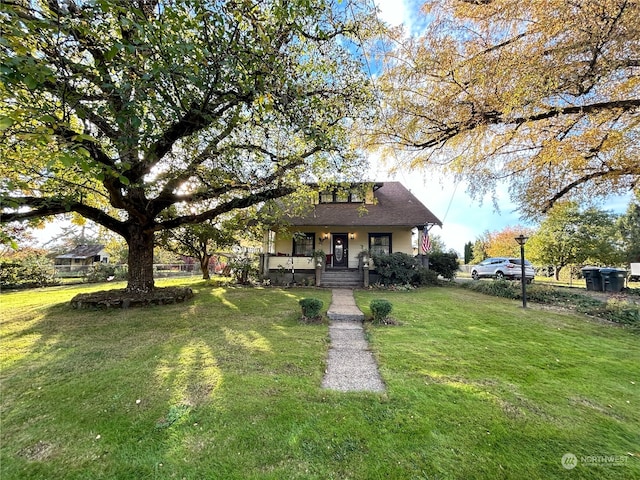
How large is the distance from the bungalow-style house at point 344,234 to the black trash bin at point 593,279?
788 cm

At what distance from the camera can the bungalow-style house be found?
1501 cm

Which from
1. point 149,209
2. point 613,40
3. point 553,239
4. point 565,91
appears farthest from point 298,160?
point 553,239

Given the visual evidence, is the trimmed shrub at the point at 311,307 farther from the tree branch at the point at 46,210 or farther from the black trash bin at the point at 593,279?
the black trash bin at the point at 593,279

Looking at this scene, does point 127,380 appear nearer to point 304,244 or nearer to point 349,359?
point 349,359

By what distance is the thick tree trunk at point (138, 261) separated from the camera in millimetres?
9648

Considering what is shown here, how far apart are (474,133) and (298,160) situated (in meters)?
4.75

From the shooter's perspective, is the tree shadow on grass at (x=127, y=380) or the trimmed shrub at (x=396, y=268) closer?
the tree shadow on grass at (x=127, y=380)

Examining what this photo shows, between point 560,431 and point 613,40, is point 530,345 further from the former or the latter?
point 613,40

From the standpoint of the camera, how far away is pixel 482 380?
12.7 feet

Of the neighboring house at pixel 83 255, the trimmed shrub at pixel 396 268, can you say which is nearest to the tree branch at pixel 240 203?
the trimmed shrub at pixel 396 268

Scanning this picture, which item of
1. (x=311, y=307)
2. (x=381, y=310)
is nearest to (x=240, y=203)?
(x=311, y=307)

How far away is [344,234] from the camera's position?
17.0 meters

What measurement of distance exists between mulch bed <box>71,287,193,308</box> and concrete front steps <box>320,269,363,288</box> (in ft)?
23.0

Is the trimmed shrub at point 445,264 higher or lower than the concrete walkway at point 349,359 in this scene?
higher
